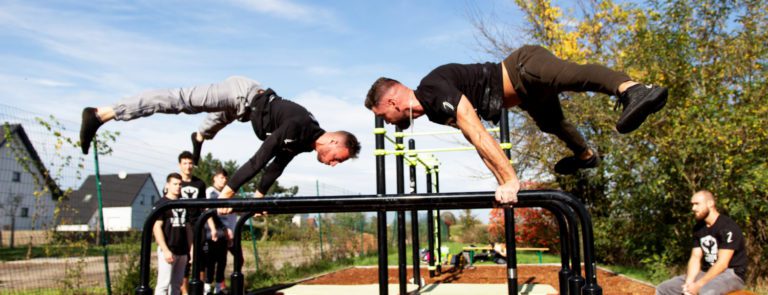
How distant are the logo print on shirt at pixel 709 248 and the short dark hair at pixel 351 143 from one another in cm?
290

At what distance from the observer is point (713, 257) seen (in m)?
4.49

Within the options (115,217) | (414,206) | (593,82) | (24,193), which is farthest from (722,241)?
(24,193)

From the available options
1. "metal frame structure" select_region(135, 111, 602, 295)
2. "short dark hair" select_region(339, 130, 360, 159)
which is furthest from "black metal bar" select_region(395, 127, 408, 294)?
"metal frame structure" select_region(135, 111, 602, 295)

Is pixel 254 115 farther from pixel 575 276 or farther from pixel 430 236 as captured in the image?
pixel 430 236

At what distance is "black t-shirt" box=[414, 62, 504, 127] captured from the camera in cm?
264

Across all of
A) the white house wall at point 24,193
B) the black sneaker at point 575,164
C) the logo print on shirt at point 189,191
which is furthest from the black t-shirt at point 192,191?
the black sneaker at point 575,164

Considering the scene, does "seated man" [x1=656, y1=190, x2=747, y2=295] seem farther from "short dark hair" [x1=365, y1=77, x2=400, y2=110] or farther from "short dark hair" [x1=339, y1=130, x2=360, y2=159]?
"short dark hair" [x1=365, y1=77, x2=400, y2=110]

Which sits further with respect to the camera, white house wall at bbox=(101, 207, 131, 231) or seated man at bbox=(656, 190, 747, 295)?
white house wall at bbox=(101, 207, 131, 231)

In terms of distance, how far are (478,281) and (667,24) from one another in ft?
13.2

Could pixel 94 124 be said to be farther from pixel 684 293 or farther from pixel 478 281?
pixel 478 281

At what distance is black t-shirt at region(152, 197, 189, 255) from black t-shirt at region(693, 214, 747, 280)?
4.26m

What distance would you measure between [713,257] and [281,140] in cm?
348

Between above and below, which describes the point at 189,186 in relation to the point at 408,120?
below

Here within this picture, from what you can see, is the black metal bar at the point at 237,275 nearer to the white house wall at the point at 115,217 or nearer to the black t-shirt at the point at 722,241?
the black t-shirt at the point at 722,241
